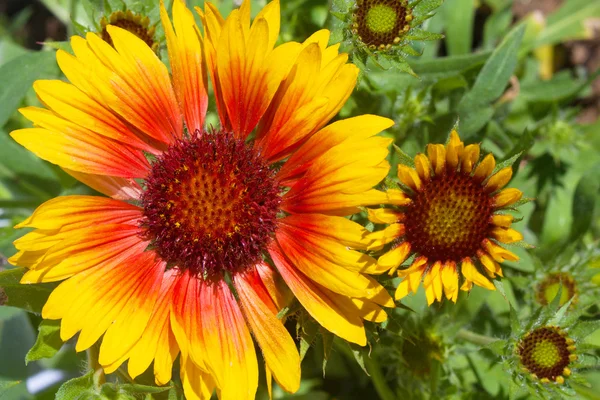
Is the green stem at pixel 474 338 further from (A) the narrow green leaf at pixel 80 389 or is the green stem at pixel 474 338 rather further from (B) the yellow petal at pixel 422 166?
(A) the narrow green leaf at pixel 80 389

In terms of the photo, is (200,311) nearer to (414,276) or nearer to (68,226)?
(68,226)

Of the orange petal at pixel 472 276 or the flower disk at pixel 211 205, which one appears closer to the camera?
the orange petal at pixel 472 276

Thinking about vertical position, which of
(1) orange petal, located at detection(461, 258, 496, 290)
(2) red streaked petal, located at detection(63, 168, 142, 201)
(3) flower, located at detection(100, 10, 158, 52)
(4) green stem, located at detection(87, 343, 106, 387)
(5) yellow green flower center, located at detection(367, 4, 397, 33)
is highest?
(5) yellow green flower center, located at detection(367, 4, 397, 33)

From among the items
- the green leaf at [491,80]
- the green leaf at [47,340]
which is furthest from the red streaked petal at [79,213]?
the green leaf at [491,80]

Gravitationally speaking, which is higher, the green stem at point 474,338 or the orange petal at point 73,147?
the orange petal at point 73,147

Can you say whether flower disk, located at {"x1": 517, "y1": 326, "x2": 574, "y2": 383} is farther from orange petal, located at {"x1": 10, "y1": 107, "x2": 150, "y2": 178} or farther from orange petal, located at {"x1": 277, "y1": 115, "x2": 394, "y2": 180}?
orange petal, located at {"x1": 10, "y1": 107, "x2": 150, "y2": 178}

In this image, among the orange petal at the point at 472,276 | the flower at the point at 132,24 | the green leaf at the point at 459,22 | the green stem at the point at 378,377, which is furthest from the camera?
the green leaf at the point at 459,22

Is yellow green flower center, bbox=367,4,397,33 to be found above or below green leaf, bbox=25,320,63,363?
above

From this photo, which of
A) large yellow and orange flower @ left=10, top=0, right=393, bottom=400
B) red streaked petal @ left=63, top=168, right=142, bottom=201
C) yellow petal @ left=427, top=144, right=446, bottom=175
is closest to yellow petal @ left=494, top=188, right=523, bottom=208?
yellow petal @ left=427, top=144, right=446, bottom=175
